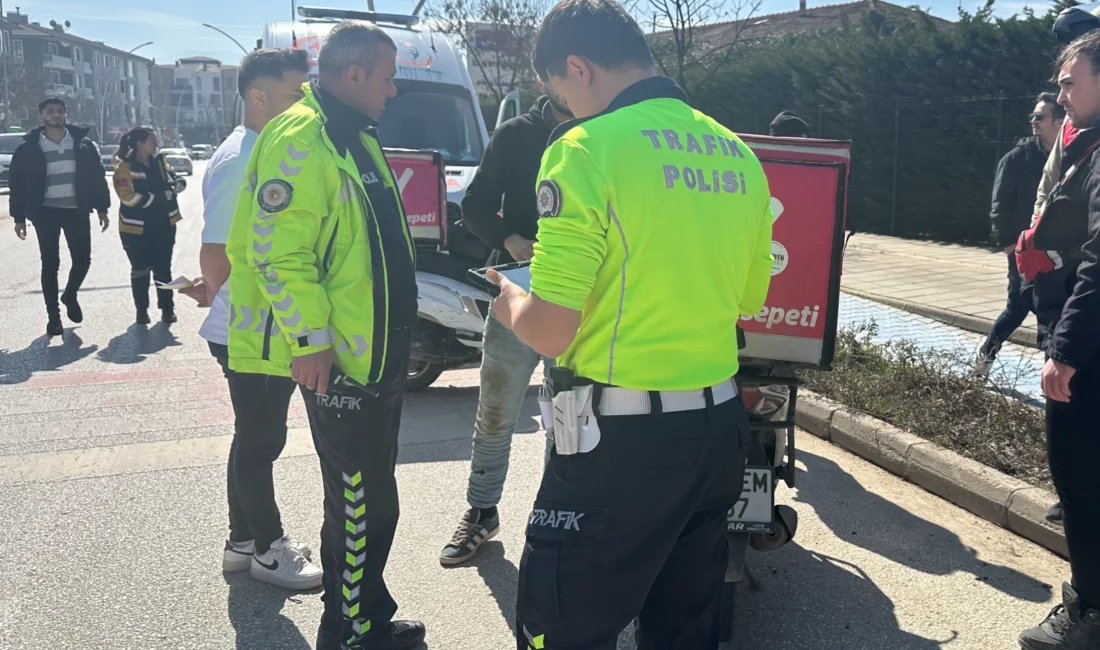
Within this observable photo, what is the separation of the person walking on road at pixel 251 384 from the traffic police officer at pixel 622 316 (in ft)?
5.34

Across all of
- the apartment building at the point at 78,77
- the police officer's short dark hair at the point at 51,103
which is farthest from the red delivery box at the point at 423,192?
the apartment building at the point at 78,77

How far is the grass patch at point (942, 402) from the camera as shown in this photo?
4617mm

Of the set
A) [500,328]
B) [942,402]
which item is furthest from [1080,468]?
[942,402]

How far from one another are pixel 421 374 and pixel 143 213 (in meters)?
4.09

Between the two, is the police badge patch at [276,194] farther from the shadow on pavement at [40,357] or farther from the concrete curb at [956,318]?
the concrete curb at [956,318]

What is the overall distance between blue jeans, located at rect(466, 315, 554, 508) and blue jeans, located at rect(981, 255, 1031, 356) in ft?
13.1

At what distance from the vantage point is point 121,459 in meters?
5.16

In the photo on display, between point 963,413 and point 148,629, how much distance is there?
4200mm

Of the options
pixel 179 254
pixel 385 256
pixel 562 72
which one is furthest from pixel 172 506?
pixel 179 254

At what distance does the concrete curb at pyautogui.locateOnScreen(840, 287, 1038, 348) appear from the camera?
7504mm

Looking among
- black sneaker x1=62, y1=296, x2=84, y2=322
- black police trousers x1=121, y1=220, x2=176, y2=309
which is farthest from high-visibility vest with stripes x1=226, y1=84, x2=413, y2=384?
black sneaker x1=62, y1=296, x2=84, y2=322

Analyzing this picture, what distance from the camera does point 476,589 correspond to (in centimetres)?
369

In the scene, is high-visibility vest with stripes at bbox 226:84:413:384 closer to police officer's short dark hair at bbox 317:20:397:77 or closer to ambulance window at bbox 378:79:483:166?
police officer's short dark hair at bbox 317:20:397:77

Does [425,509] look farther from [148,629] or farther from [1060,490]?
[1060,490]
